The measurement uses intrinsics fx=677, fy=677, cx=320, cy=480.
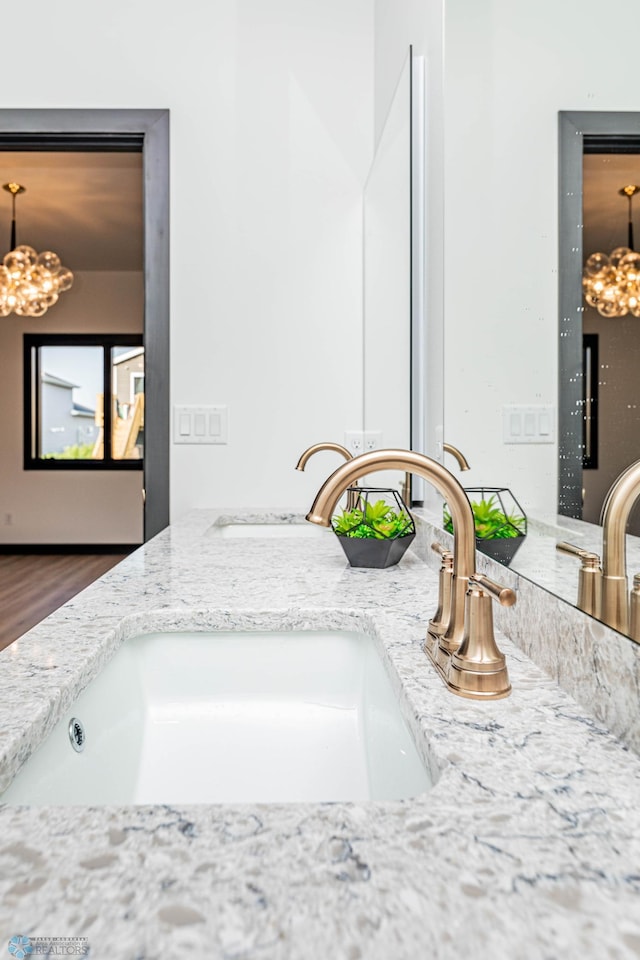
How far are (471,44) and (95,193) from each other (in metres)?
3.66

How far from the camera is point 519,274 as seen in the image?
0.86 m

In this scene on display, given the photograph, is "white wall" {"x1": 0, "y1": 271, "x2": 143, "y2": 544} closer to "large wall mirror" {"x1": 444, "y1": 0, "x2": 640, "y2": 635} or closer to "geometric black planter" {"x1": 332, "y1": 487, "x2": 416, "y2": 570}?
"geometric black planter" {"x1": 332, "y1": 487, "x2": 416, "y2": 570}

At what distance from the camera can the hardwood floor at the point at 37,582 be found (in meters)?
4.23

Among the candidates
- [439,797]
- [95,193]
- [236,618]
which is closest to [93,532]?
[95,193]

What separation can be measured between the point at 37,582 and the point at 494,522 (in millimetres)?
5032

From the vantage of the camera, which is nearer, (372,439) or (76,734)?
(76,734)

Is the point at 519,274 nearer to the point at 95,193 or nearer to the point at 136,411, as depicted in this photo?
the point at 95,193

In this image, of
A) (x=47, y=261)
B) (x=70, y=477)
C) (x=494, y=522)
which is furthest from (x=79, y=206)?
(x=494, y=522)

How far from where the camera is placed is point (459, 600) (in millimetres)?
661

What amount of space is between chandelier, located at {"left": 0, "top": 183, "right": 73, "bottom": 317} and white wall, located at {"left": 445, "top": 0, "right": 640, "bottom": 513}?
3672 mm

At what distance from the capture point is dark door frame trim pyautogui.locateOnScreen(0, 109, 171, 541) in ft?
6.61

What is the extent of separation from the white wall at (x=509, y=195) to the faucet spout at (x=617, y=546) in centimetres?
17

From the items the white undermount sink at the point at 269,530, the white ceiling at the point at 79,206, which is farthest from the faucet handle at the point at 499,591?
the white ceiling at the point at 79,206

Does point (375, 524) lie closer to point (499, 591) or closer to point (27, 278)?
point (499, 591)
